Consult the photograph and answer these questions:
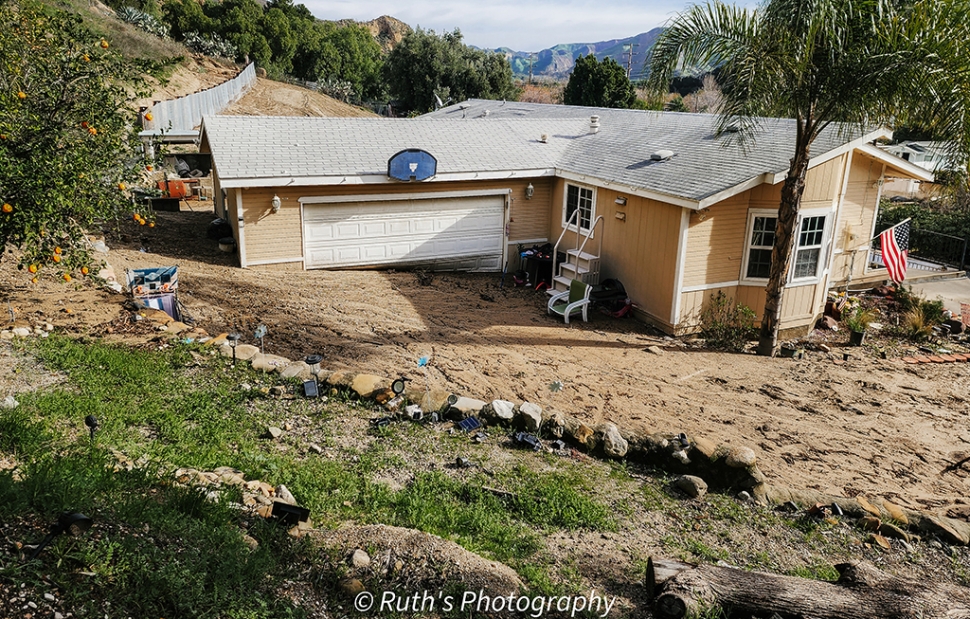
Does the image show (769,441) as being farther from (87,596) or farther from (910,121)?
(87,596)

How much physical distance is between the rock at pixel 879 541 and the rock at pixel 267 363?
268 inches

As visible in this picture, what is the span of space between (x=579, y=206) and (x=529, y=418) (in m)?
9.00

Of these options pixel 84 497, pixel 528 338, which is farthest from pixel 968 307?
pixel 84 497

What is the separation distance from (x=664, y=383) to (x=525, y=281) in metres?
6.28

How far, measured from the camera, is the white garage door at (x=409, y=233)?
1491 cm

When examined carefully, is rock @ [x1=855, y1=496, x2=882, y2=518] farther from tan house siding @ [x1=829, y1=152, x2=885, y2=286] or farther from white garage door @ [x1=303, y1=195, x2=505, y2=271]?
white garage door @ [x1=303, y1=195, x2=505, y2=271]

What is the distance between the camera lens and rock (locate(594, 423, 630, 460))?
285 inches

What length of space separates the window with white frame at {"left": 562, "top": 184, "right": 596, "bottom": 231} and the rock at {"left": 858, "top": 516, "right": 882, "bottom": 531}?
31.2 feet

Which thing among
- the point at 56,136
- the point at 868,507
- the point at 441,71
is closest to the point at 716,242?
the point at 868,507

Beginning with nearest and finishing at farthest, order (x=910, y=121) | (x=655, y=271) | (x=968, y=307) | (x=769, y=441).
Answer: (x=769, y=441) → (x=910, y=121) → (x=655, y=271) → (x=968, y=307)

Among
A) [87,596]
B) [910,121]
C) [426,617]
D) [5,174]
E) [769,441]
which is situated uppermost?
[910,121]

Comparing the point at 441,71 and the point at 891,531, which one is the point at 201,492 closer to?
the point at 891,531

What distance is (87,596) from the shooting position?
3.47 metres

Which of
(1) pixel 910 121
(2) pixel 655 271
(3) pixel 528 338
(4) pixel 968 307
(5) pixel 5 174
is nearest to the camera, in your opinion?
(5) pixel 5 174
